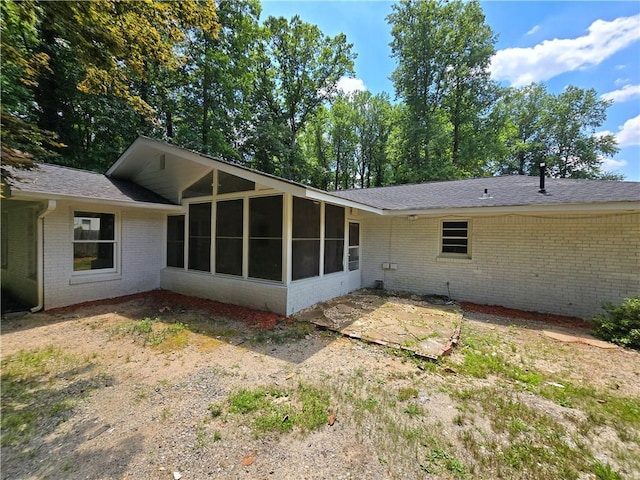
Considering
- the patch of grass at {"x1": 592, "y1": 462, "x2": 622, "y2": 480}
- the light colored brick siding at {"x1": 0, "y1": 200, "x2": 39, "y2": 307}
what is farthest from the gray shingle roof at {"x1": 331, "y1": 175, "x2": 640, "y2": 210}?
the light colored brick siding at {"x1": 0, "y1": 200, "x2": 39, "y2": 307}

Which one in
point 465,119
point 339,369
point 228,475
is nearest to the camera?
point 228,475

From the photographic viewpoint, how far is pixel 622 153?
2253cm

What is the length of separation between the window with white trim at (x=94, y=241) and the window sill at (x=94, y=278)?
0.18 metres

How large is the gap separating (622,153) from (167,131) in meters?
36.2

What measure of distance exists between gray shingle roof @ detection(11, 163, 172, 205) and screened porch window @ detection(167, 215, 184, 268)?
0.60 metres

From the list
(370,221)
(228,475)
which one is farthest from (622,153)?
(228,475)

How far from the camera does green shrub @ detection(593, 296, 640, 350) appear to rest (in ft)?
14.8

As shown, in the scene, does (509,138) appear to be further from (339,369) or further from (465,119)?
(339,369)

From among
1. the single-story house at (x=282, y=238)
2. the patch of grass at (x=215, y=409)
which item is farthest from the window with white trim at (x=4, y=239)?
the patch of grass at (x=215, y=409)

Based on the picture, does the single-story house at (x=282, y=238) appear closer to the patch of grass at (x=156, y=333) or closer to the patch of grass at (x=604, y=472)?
the patch of grass at (x=156, y=333)

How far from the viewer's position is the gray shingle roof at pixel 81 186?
539 centimetres

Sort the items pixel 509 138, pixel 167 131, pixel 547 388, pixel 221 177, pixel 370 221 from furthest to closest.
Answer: pixel 509 138, pixel 167 131, pixel 370 221, pixel 221 177, pixel 547 388

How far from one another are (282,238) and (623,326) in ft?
21.7

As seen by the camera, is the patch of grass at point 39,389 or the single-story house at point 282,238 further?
the single-story house at point 282,238
